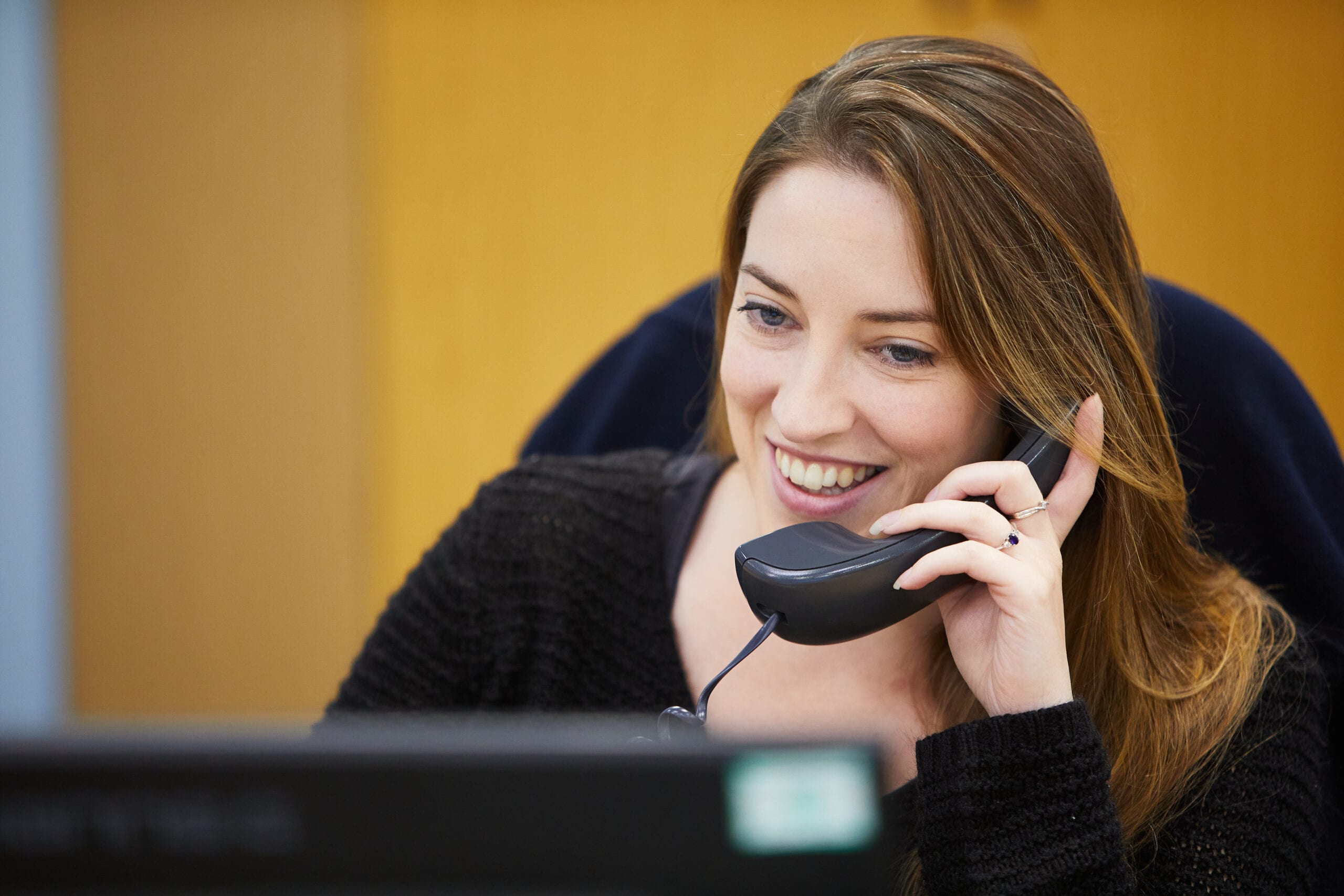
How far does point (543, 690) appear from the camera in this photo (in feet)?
3.30

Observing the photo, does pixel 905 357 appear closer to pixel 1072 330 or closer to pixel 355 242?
pixel 1072 330

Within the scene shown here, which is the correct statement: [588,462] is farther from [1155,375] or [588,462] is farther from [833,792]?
[833,792]

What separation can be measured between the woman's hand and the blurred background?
777 millimetres

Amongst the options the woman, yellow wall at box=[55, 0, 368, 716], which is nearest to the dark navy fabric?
the woman

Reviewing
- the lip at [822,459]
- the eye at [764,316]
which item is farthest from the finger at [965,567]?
the eye at [764,316]

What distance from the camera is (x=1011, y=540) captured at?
835 millimetres

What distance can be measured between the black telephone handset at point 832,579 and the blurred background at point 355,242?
898 millimetres

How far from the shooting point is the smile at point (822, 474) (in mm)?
871

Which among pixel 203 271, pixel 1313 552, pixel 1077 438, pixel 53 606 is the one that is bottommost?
pixel 53 606

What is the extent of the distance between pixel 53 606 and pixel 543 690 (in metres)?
1.49

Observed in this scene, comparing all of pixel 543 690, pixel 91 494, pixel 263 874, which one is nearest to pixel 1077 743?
pixel 543 690

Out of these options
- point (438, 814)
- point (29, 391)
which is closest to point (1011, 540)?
point (438, 814)

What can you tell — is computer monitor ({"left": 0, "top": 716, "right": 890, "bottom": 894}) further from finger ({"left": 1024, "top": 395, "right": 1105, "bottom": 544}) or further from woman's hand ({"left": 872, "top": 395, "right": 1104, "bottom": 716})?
finger ({"left": 1024, "top": 395, "right": 1105, "bottom": 544})

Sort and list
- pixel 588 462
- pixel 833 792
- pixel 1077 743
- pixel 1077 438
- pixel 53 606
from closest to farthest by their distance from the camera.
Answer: pixel 833 792 < pixel 1077 743 < pixel 1077 438 < pixel 588 462 < pixel 53 606
